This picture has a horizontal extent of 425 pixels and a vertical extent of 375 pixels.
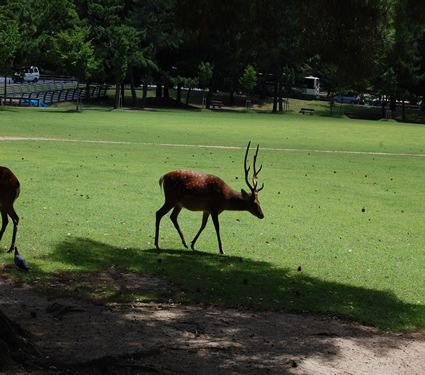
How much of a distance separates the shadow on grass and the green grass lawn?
0.07 feet

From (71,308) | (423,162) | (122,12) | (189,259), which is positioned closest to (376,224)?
(189,259)

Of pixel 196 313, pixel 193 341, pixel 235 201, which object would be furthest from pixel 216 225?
pixel 193 341

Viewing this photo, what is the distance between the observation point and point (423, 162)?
27344 mm

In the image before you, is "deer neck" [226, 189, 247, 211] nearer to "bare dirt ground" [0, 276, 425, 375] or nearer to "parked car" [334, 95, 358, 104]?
"bare dirt ground" [0, 276, 425, 375]

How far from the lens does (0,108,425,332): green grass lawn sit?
27.2 ft

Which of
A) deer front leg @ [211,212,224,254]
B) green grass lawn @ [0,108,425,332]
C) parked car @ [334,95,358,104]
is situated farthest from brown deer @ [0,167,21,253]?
parked car @ [334,95,358,104]

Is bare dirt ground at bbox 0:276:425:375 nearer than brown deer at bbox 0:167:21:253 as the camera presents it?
Yes

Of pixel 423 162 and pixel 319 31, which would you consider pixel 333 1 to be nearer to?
pixel 319 31

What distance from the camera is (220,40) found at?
59406 millimetres

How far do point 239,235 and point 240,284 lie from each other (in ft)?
11.1

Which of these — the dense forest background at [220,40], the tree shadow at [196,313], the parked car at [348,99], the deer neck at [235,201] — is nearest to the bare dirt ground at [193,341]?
the tree shadow at [196,313]

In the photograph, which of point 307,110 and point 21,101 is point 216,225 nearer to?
point 21,101

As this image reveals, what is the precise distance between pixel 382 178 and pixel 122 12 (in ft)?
171

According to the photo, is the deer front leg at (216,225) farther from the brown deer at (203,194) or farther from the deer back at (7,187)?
the deer back at (7,187)
